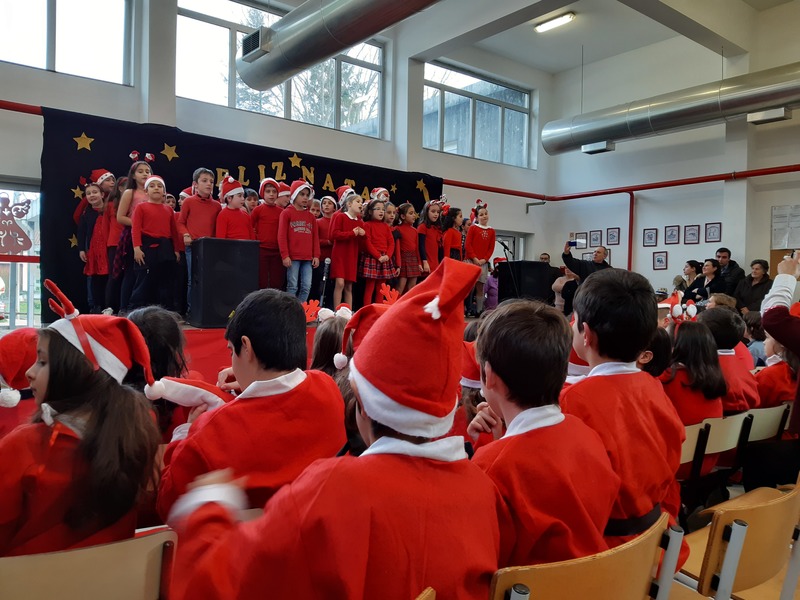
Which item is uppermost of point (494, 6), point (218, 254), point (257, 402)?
point (494, 6)

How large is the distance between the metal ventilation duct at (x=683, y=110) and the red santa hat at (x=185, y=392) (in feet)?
27.1

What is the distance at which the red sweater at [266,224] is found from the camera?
5.88 metres

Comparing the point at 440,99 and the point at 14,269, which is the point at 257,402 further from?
the point at 440,99

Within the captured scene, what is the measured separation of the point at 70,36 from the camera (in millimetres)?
6516

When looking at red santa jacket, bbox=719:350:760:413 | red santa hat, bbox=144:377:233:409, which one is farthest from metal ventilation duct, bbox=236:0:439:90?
red santa hat, bbox=144:377:233:409

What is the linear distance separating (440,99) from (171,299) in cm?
658

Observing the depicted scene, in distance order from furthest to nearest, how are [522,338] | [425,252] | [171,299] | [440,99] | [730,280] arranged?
1. [440,99]
2. [730,280]
3. [425,252]
4. [171,299]
5. [522,338]

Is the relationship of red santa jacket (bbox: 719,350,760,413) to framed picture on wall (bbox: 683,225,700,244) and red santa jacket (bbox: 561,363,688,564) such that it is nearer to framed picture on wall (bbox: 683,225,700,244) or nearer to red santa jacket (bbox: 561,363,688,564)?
red santa jacket (bbox: 561,363,688,564)

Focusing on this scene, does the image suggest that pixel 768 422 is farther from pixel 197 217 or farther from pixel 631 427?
pixel 197 217

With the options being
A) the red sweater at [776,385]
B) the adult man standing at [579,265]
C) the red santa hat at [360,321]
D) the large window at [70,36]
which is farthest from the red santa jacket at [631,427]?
the large window at [70,36]

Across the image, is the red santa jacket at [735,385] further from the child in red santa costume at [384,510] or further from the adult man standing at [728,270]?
the adult man standing at [728,270]

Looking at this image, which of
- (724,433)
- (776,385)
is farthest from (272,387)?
(776,385)

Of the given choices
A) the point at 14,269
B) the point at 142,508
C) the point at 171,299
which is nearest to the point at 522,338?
the point at 142,508

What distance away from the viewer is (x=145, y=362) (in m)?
1.40
